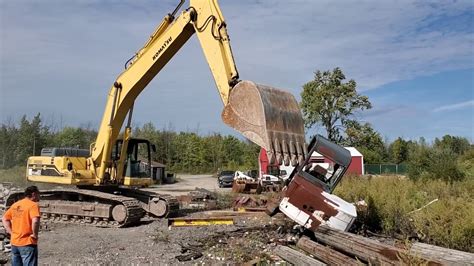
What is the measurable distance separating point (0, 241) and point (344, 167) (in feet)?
24.8

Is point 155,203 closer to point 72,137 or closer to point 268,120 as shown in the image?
point 268,120

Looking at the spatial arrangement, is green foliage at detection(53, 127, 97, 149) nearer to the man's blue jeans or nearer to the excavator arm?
the excavator arm

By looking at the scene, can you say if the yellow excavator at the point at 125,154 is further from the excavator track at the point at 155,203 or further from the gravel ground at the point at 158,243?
the gravel ground at the point at 158,243

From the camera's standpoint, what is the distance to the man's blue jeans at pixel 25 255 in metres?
7.08

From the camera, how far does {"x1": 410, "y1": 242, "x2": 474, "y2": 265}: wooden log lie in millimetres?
5793

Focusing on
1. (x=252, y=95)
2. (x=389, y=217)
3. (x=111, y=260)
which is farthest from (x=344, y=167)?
(x=111, y=260)

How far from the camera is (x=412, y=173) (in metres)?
21.5

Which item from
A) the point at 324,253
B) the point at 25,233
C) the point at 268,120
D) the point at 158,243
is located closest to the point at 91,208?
the point at 158,243

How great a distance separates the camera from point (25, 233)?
7.12m

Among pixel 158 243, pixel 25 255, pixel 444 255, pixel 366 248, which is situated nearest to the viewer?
pixel 444 255

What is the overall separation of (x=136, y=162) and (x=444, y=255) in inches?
452

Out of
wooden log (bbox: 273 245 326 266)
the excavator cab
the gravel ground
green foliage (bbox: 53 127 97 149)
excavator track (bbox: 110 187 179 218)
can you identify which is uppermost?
green foliage (bbox: 53 127 97 149)

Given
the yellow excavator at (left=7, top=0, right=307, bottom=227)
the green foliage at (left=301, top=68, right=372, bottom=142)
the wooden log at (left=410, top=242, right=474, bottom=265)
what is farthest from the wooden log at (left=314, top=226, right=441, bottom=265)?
the green foliage at (left=301, top=68, right=372, bottom=142)

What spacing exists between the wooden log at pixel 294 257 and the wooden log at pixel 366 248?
0.57 meters
